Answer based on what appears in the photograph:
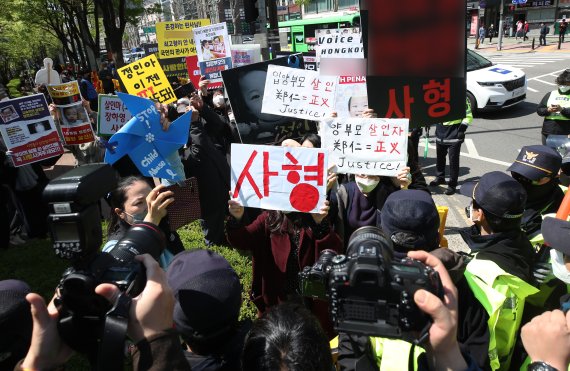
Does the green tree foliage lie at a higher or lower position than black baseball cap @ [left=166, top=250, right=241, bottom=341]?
higher

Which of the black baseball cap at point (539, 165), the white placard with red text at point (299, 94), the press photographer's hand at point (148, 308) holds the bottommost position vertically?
the black baseball cap at point (539, 165)

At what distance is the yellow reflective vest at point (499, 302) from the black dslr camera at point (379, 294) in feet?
2.04

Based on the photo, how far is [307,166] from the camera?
2.61 m

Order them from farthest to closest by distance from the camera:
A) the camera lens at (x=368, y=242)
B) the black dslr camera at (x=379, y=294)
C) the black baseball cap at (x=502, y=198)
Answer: the black baseball cap at (x=502, y=198)
the camera lens at (x=368, y=242)
the black dslr camera at (x=379, y=294)

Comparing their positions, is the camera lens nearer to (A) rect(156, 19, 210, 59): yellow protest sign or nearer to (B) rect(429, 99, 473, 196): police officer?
(B) rect(429, 99, 473, 196): police officer

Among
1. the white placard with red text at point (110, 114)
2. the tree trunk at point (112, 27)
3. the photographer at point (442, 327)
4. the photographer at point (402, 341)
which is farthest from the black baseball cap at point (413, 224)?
the tree trunk at point (112, 27)

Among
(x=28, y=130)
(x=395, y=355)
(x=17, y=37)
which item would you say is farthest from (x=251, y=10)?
(x=17, y=37)

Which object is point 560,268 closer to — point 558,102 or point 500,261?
point 500,261

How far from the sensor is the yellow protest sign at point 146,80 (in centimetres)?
502

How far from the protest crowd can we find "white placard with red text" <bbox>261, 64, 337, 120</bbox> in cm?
1

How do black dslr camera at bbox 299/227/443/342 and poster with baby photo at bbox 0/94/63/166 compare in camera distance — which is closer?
black dslr camera at bbox 299/227/443/342

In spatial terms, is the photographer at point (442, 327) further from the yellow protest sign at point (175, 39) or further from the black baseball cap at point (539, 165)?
the yellow protest sign at point (175, 39)

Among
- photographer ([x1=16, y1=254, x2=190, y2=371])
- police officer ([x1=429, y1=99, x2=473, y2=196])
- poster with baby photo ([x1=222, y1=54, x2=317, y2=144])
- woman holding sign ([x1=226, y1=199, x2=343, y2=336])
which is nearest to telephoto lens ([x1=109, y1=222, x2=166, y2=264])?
photographer ([x1=16, y1=254, x2=190, y2=371])

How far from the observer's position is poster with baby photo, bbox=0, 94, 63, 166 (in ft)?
15.5
